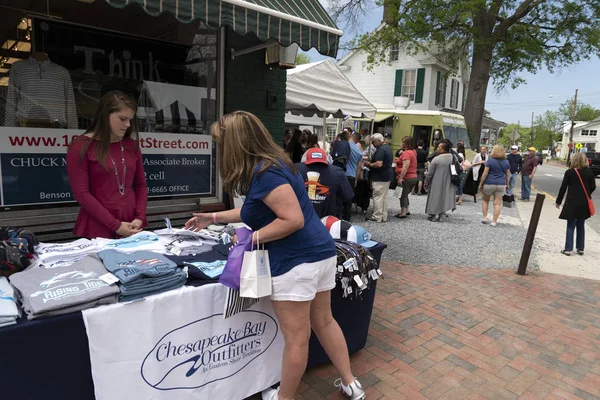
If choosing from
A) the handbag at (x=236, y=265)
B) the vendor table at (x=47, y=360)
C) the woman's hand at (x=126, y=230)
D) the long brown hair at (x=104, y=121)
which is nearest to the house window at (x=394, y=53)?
the long brown hair at (x=104, y=121)

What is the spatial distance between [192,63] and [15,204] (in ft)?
8.14

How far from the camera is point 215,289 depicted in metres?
2.23

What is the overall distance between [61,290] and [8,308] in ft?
0.66

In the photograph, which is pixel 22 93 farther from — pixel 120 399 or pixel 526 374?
pixel 526 374

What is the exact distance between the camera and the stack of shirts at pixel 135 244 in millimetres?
2474

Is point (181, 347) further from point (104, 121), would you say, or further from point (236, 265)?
point (104, 121)

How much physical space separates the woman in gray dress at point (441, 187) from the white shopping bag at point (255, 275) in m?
7.21

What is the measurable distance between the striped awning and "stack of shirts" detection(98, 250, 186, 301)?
169 centimetres

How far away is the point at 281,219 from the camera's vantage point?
6.45 feet

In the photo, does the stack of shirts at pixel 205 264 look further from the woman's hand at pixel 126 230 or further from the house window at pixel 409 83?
the house window at pixel 409 83

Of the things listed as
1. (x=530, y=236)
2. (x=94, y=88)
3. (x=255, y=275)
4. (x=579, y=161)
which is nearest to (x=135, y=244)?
(x=255, y=275)

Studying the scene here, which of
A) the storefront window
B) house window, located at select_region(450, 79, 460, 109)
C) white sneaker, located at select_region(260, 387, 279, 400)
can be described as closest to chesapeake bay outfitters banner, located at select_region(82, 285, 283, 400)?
white sneaker, located at select_region(260, 387, 279, 400)

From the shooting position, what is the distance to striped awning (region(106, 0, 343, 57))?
294cm

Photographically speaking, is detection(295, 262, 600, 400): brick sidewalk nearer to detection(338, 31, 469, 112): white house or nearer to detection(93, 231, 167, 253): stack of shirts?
detection(93, 231, 167, 253): stack of shirts
